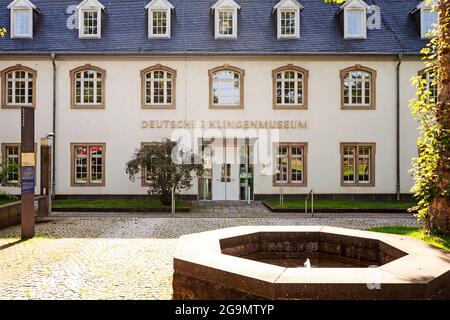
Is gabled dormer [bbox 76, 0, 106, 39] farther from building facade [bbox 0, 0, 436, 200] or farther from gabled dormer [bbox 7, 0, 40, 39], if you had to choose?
gabled dormer [bbox 7, 0, 40, 39]

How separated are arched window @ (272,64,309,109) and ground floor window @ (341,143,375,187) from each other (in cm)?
290

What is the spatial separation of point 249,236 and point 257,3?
1797 cm

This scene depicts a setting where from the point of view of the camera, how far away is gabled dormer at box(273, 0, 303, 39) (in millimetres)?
21016

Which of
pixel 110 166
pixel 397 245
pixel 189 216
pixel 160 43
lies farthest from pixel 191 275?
pixel 160 43

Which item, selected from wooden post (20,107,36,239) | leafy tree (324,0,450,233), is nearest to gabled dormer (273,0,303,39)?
leafy tree (324,0,450,233)

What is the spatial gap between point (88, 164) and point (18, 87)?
475 cm

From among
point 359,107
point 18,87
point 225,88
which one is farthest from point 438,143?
point 18,87

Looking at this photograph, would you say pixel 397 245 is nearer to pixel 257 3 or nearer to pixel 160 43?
pixel 160 43

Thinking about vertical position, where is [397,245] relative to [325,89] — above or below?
below

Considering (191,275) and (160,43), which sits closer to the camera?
(191,275)

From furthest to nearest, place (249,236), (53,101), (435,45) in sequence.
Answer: (53,101) → (435,45) → (249,236)

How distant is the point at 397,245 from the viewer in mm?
6332

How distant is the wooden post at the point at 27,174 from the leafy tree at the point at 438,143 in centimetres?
850

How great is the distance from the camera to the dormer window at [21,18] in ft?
68.7
